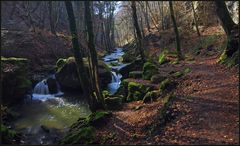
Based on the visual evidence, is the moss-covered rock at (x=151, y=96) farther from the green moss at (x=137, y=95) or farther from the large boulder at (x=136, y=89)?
the green moss at (x=137, y=95)

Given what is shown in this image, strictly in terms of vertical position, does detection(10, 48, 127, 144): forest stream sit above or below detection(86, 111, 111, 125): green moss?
below

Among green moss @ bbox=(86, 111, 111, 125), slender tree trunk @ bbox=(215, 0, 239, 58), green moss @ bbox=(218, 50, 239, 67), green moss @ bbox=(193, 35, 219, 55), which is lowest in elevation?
green moss @ bbox=(86, 111, 111, 125)

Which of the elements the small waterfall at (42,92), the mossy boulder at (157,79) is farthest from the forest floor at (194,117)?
the small waterfall at (42,92)

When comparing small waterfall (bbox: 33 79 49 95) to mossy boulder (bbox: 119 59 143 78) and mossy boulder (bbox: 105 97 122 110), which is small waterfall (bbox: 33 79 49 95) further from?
mossy boulder (bbox: 105 97 122 110)

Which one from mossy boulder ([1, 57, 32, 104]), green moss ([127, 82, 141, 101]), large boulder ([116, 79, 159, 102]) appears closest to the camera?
large boulder ([116, 79, 159, 102])

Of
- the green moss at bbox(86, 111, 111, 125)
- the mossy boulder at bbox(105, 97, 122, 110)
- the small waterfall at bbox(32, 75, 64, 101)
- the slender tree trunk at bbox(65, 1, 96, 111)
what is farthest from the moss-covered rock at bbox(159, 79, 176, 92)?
the small waterfall at bbox(32, 75, 64, 101)

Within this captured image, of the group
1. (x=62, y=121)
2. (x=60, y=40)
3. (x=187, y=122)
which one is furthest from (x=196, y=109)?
(x=60, y=40)

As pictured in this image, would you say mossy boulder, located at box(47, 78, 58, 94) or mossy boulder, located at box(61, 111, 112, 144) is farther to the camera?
mossy boulder, located at box(47, 78, 58, 94)

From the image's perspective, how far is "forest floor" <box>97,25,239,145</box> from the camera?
9664mm

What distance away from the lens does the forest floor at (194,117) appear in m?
9.66

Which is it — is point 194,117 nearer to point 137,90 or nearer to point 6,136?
point 6,136

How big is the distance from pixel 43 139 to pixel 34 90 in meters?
10.6

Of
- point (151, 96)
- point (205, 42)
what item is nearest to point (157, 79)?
point (151, 96)

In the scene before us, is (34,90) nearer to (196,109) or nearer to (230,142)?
(196,109)
